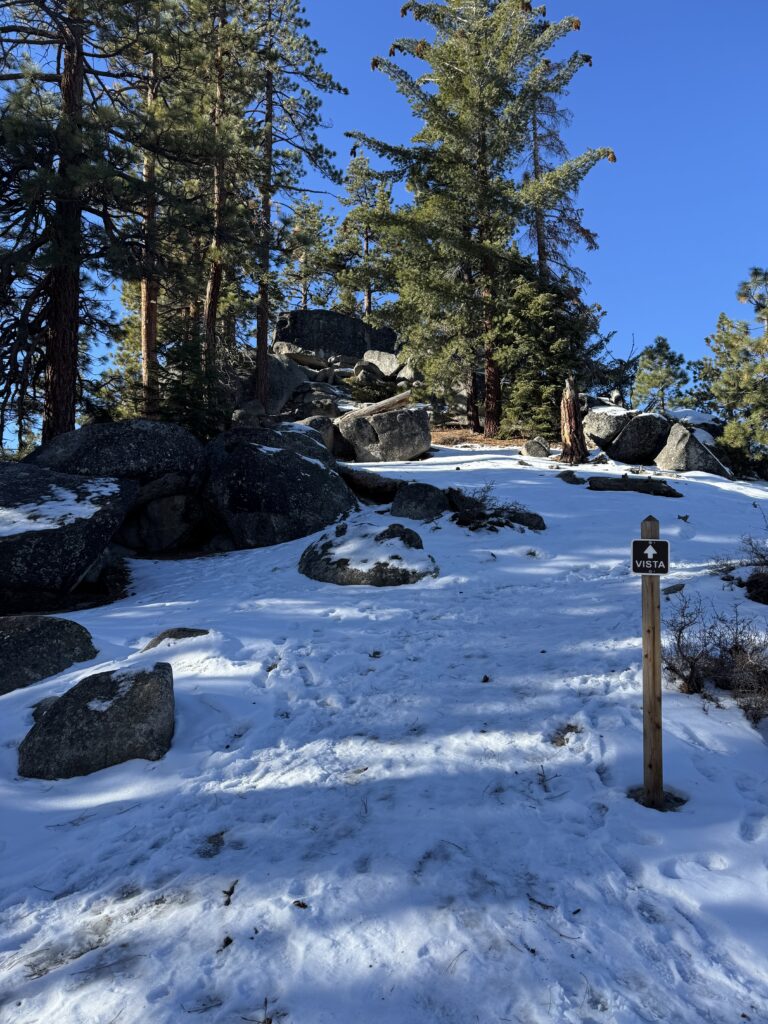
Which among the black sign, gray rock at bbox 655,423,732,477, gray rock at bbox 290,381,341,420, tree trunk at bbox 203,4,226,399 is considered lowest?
the black sign

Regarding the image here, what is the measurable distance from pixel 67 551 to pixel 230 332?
14.9 metres

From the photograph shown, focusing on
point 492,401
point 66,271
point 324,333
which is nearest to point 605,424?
point 492,401

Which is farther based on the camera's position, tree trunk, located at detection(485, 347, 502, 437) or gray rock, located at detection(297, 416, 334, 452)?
tree trunk, located at detection(485, 347, 502, 437)

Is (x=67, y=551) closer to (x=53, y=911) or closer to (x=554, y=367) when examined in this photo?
(x=53, y=911)

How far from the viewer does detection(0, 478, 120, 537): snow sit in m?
9.02

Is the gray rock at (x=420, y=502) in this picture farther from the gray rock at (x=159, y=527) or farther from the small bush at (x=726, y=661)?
the small bush at (x=726, y=661)

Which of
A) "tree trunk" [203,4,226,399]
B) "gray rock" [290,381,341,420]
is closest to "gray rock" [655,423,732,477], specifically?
"gray rock" [290,381,341,420]

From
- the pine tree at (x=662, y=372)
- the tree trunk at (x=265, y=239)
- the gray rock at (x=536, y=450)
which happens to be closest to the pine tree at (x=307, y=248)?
the tree trunk at (x=265, y=239)

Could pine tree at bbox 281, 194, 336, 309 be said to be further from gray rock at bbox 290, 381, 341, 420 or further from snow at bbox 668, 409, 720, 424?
snow at bbox 668, 409, 720, 424

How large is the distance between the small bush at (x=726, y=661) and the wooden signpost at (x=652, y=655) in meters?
1.28

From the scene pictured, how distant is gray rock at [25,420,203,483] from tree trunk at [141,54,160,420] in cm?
239

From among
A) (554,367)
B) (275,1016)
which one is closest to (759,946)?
Answer: (275,1016)

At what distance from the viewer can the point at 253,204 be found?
19.1 m

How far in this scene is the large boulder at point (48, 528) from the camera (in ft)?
28.9
